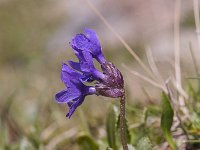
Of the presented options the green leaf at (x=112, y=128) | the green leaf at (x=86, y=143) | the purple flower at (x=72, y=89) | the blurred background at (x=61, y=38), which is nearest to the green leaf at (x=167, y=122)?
the green leaf at (x=112, y=128)

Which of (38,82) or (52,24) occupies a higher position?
(52,24)

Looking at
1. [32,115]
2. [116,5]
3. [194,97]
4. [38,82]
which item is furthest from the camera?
[116,5]

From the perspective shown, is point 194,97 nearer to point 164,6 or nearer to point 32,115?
point 32,115

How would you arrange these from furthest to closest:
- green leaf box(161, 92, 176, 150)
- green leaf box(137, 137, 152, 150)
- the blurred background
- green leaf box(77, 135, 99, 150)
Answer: the blurred background
green leaf box(77, 135, 99, 150)
green leaf box(161, 92, 176, 150)
green leaf box(137, 137, 152, 150)

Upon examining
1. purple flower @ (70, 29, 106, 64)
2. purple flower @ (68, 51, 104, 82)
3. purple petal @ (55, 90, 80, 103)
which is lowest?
purple petal @ (55, 90, 80, 103)

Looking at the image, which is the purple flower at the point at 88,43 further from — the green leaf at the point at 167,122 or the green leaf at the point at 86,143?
the green leaf at the point at 86,143

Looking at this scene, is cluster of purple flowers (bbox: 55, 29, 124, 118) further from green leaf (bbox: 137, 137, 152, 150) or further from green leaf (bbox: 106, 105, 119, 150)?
green leaf (bbox: 106, 105, 119, 150)

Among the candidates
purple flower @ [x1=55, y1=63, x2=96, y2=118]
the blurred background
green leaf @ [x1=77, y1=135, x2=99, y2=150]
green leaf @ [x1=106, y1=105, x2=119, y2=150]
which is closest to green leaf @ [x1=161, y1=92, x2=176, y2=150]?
green leaf @ [x1=106, y1=105, x2=119, y2=150]

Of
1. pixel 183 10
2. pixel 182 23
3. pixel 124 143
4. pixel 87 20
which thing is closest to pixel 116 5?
pixel 87 20
